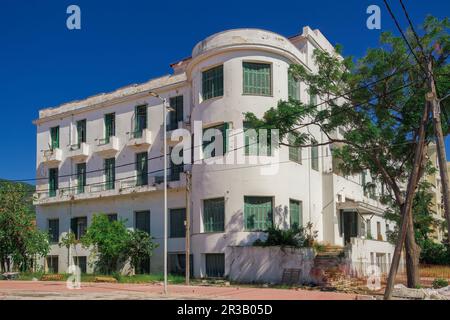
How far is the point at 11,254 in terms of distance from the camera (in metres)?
36.0

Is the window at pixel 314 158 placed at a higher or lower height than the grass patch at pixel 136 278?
higher

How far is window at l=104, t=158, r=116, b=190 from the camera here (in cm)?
3597

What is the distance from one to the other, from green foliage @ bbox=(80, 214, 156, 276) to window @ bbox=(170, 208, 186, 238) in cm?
143

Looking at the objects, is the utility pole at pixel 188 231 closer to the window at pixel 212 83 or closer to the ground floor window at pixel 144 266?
the ground floor window at pixel 144 266

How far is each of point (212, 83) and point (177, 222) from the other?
8589 mm

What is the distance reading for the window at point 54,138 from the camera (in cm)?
3988

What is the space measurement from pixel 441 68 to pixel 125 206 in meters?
20.9

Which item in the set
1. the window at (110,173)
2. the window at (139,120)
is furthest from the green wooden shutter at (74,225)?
the window at (139,120)

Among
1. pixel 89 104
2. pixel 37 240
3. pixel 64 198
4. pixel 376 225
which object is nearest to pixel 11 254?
pixel 37 240

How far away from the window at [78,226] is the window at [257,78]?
15889 mm

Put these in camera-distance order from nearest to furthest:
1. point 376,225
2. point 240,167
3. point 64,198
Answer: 1. point 240,167
2. point 64,198
3. point 376,225

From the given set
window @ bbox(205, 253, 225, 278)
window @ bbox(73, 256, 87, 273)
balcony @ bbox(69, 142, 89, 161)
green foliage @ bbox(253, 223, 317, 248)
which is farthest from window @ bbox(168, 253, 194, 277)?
balcony @ bbox(69, 142, 89, 161)
